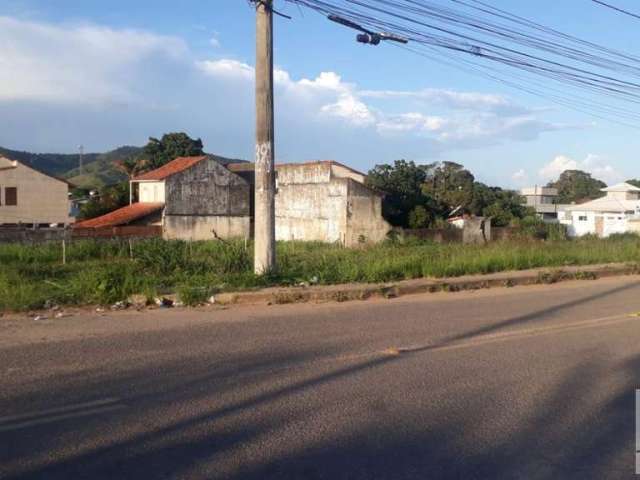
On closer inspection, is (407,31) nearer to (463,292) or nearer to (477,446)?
(463,292)

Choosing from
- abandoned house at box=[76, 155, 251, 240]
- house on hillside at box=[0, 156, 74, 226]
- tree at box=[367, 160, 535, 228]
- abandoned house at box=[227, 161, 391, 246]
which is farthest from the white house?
house on hillside at box=[0, 156, 74, 226]

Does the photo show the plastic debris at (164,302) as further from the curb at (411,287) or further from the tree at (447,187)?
the tree at (447,187)

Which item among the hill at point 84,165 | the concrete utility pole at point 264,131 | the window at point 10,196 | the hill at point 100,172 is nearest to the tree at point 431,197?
the concrete utility pole at point 264,131

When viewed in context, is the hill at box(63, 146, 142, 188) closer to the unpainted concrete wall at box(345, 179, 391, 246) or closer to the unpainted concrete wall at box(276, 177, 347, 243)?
the unpainted concrete wall at box(276, 177, 347, 243)

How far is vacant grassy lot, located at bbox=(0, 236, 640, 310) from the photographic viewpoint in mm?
11914

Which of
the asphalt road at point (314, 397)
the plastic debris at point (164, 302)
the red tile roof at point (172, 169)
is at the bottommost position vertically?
the asphalt road at point (314, 397)

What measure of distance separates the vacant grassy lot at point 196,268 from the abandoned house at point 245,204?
43.9 feet

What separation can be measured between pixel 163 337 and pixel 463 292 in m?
7.78

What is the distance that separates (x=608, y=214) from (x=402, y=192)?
23.1 meters

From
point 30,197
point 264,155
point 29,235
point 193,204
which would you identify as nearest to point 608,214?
point 193,204

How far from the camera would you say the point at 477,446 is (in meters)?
5.38

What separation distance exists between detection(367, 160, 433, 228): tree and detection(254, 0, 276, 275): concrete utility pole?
22136 millimetres

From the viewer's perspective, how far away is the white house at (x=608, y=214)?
45.7 metres

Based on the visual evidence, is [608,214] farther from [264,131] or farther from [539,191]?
[264,131]
